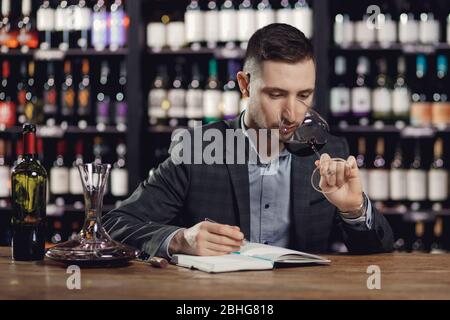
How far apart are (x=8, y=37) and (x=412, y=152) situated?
227cm

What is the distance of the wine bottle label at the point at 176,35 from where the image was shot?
139 inches

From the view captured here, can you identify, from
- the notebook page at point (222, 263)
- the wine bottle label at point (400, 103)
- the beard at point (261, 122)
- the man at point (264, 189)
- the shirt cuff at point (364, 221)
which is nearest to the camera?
the notebook page at point (222, 263)

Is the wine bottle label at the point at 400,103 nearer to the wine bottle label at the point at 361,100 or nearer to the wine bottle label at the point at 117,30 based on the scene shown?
the wine bottle label at the point at 361,100

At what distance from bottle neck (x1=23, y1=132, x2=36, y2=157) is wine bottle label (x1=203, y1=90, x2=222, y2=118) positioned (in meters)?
2.03

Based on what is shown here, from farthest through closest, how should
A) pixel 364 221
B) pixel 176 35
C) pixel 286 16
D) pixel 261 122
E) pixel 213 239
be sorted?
pixel 176 35 < pixel 286 16 < pixel 261 122 < pixel 364 221 < pixel 213 239

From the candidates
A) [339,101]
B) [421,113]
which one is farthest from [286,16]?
[421,113]

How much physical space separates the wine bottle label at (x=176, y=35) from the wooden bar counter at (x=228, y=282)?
2.19 m

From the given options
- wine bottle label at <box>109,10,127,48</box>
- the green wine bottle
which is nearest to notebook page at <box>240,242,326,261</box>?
the green wine bottle

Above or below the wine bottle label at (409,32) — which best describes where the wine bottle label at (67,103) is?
below

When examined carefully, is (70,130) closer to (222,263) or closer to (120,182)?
(120,182)

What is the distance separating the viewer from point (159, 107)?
11.6 ft

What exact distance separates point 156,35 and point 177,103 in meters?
0.37

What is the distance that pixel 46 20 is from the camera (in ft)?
12.0

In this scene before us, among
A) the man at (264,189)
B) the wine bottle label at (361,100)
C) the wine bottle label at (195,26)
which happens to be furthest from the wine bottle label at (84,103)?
the man at (264,189)
